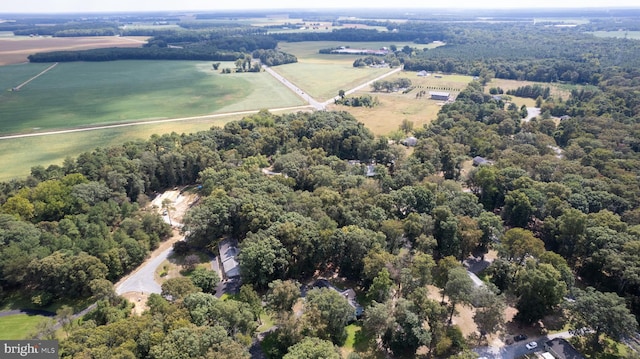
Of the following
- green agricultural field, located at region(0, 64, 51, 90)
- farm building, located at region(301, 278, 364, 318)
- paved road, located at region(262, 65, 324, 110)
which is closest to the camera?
farm building, located at region(301, 278, 364, 318)

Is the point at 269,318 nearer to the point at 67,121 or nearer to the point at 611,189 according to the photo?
the point at 611,189

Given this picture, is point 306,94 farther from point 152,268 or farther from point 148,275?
point 148,275

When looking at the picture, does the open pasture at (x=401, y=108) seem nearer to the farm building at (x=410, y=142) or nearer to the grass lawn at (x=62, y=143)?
the farm building at (x=410, y=142)

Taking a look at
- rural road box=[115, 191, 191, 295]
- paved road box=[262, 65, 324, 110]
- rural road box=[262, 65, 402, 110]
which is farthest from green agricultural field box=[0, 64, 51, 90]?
rural road box=[115, 191, 191, 295]

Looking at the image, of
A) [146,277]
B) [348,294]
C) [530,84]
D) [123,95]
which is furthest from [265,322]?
[530,84]

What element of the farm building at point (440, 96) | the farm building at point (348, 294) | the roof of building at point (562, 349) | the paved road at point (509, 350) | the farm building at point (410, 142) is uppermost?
the farm building at point (440, 96)

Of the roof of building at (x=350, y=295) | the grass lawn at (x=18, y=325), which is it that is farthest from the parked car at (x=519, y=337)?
the grass lawn at (x=18, y=325)

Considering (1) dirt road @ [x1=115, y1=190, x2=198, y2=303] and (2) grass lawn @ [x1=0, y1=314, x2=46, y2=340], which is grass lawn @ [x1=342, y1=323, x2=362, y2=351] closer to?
(1) dirt road @ [x1=115, y1=190, x2=198, y2=303]
